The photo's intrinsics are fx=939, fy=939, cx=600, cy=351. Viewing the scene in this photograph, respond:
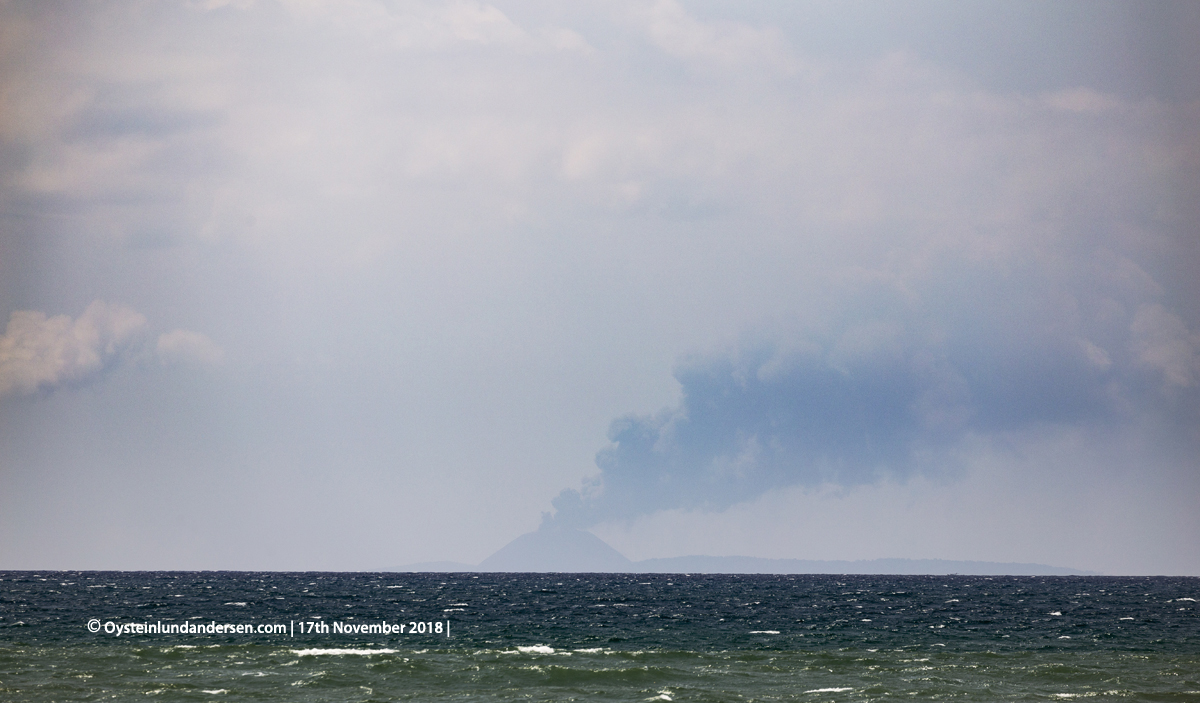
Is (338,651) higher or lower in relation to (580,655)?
higher

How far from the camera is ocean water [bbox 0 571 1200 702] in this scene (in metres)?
38.1

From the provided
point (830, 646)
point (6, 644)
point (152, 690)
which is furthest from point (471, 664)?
point (6, 644)

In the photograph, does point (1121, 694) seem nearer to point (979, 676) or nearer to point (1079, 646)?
point (979, 676)

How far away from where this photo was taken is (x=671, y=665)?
147 feet

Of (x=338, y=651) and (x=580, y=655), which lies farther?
(x=338, y=651)

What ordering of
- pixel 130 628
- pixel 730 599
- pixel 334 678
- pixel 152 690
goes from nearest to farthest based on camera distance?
1. pixel 152 690
2. pixel 334 678
3. pixel 130 628
4. pixel 730 599

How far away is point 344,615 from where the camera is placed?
73.4m

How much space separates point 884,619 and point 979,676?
113ft

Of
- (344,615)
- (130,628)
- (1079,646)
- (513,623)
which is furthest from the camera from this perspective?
(344,615)

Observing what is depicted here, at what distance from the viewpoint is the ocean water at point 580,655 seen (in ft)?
125

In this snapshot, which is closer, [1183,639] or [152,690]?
[152,690]

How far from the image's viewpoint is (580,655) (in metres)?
47.9

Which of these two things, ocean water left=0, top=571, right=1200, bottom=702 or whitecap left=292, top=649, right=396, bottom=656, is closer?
ocean water left=0, top=571, right=1200, bottom=702

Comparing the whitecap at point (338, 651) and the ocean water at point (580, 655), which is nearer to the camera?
the ocean water at point (580, 655)
